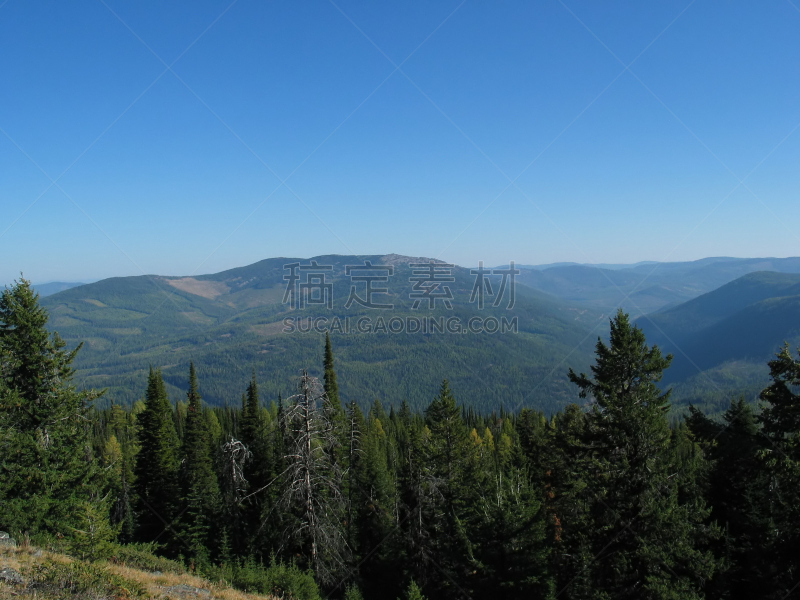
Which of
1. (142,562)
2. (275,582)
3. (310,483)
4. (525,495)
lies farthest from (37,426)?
(525,495)

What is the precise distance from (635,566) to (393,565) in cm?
2110

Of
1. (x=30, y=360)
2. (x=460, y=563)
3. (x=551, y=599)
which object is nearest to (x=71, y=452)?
(x=30, y=360)

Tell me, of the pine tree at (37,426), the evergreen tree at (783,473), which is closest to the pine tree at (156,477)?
the pine tree at (37,426)

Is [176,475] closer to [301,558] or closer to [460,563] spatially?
[301,558]

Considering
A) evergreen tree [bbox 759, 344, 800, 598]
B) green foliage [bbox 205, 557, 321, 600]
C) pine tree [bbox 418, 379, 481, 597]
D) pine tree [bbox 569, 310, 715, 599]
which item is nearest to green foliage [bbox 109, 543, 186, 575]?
green foliage [bbox 205, 557, 321, 600]

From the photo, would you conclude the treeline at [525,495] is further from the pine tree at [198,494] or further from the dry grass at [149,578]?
the pine tree at [198,494]

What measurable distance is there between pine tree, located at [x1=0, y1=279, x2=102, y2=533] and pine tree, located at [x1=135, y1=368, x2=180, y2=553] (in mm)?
17257

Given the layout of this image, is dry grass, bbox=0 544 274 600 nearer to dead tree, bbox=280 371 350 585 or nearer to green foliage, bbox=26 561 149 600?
green foliage, bbox=26 561 149 600

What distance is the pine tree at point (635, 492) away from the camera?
1533 centimetres

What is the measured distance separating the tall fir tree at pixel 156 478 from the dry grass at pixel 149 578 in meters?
23.1

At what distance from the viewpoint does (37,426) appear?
19234 mm

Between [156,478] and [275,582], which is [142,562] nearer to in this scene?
[275,582]

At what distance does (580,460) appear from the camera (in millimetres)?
16609

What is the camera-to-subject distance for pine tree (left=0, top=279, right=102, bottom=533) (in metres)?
18.1
